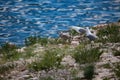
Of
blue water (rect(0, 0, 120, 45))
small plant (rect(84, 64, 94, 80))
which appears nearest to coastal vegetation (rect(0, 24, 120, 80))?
small plant (rect(84, 64, 94, 80))

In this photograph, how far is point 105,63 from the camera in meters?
10.1

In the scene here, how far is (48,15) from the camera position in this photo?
1078 inches

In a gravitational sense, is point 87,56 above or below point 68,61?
above

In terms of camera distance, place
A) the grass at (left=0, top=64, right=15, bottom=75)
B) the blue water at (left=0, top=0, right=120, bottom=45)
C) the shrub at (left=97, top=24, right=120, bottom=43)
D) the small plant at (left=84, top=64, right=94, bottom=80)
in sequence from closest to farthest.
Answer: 1. the small plant at (left=84, top=64, right=94, bottom=80)
2. the grass at (left=0, top=64, right=15, bottom=75)
3. the shrub at (left=97, top=24, right=120, bottom=43)
4. the blue water at (left=0, top=0, right=120, bottom=45)

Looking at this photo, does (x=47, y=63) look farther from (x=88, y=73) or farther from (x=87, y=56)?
(x=88, y=73)

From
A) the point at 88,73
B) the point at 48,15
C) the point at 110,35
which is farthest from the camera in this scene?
the point at 48,15

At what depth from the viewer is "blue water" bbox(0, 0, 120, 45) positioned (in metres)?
22.5

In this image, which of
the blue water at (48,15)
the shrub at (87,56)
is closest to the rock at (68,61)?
the shrub at (87,56)

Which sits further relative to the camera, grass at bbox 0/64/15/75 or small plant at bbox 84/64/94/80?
grass at bbox 0/64/15/75

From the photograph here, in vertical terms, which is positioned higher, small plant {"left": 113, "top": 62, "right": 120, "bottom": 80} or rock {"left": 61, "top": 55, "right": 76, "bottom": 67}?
small plant {"left": 113, "top": 62, "right": 120, "bottom": 80}

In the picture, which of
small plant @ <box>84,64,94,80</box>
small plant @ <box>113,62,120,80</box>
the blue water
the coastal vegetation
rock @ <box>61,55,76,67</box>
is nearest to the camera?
small plant @ <box>113,62,120,80</box>

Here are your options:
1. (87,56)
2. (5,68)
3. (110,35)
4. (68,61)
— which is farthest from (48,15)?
(87,56)

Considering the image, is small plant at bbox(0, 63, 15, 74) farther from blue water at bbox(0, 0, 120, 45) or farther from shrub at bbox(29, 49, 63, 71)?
blue water at bbox(0, 0, 120, 45)

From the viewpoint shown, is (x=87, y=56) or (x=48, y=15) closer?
(x=87, y=56)
